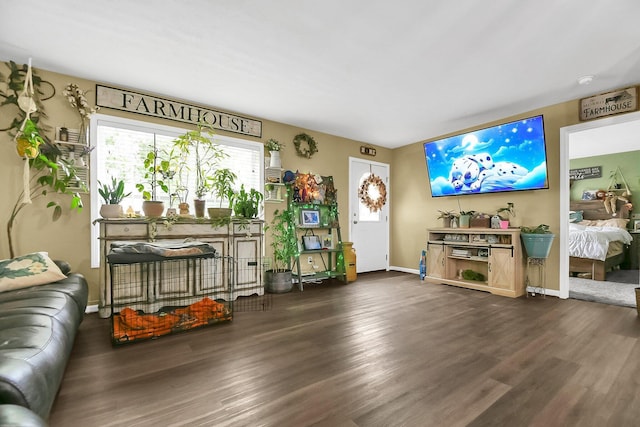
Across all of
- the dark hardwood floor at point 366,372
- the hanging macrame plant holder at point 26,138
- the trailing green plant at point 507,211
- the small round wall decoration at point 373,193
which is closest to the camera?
the dark hardwood floor at point 366,372

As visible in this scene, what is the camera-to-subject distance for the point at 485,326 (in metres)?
2.76

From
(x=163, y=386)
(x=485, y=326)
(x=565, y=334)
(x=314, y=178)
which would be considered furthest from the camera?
(x=314, y=178)

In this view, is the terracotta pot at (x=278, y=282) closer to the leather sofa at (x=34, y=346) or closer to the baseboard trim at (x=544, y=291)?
the leather sofa at (x=34, y=346)

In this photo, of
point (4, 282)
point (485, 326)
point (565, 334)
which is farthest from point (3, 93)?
point (565, 334)

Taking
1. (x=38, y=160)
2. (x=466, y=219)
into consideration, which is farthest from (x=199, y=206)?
(x=466, y=219)

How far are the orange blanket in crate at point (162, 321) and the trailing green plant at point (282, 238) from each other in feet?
5.02

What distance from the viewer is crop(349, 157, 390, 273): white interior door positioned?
554cm

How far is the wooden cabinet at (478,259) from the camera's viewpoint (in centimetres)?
394

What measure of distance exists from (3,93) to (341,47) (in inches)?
130

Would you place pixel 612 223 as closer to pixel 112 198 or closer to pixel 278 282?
pixel 278 282

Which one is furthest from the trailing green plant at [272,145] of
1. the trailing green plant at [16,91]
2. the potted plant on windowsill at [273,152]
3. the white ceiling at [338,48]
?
the trailing green plant at [16,91]

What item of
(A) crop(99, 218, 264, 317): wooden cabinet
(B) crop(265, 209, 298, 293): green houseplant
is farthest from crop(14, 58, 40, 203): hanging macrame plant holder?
(B) crop(265, 209, 298, 293): green houseplant

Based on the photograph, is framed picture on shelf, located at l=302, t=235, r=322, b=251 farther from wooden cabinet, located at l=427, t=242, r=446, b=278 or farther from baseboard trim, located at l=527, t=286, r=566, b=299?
baseboard trim, located at l=527, t=286, r=566, b=299

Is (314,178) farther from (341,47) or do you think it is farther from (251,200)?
(341,47)
